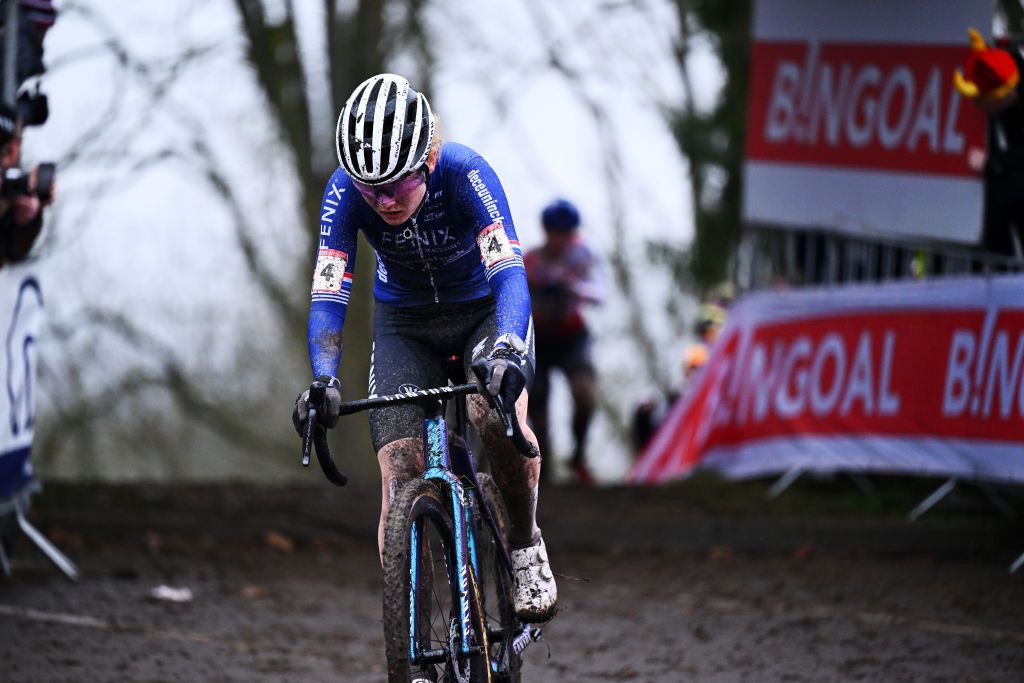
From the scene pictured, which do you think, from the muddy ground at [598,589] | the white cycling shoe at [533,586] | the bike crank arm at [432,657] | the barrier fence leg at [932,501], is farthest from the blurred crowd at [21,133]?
the barrier fence leg at [932,501]

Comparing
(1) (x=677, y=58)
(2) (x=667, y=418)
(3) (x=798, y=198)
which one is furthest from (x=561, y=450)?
(3) (x=798, y=198)

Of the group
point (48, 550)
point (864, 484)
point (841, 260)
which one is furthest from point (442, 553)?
point (841, 260)

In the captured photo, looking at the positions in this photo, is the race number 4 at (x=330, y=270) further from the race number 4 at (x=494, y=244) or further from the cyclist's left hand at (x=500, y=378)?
the cyclist's left hand at (x=500, y=378)

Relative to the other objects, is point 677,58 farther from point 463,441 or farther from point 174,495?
point 463,441

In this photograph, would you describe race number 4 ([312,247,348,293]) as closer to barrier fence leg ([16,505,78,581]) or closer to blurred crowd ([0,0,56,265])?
blurred crowd ([0,0,56,265])

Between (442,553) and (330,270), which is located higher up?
(330,270)

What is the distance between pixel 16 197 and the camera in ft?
25.6

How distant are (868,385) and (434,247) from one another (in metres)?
5.83

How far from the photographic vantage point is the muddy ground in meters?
6.45

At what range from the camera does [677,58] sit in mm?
23625

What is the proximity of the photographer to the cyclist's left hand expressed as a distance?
413 cm

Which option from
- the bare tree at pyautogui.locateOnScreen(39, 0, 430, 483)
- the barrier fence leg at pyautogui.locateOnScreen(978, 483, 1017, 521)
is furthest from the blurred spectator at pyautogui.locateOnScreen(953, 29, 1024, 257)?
the bare tree at pyautogui.locateOnScreen(39, 0, 430, 483)

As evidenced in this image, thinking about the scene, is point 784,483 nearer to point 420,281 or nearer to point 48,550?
point 48,550

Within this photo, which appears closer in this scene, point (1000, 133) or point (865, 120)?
point (1000, 133)
